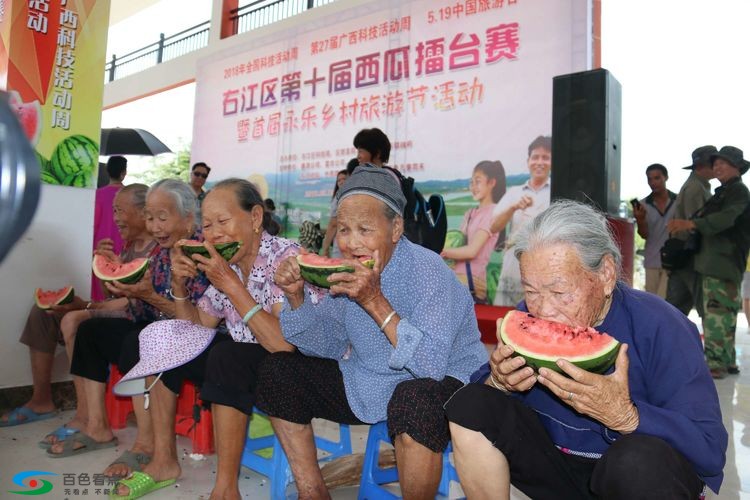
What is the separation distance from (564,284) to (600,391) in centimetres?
30

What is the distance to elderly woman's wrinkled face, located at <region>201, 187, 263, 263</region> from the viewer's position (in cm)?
244

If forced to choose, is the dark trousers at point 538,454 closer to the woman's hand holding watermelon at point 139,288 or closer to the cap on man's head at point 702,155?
the woman's hand holding watermelon at point 139,288

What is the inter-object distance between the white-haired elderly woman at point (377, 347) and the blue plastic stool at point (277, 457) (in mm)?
191

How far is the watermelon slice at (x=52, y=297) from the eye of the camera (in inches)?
128

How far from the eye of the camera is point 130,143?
28.8 feet

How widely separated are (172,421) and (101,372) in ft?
2.19

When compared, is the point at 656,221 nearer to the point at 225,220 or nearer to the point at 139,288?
the point at 225,220

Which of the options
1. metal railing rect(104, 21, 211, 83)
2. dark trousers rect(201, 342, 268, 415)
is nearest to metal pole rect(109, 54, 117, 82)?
metal railing rect(104, 21, 211, 83)

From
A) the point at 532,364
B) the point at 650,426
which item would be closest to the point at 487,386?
the point at 532,364

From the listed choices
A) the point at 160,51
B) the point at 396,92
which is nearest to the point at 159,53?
the point at 160,51

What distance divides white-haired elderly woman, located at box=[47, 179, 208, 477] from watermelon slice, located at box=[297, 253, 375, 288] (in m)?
0.85

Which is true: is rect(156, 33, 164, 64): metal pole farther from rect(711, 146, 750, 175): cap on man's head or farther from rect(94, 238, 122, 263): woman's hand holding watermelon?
rect(711, 146, 750, 175): cap on man's head

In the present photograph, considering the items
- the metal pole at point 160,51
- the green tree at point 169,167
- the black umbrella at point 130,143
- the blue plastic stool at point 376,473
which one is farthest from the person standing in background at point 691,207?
the green tree at point 169,167

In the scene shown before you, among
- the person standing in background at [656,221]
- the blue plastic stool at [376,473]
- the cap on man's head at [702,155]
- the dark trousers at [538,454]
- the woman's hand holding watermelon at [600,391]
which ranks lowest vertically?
the blue plastic stool at [376,473]
